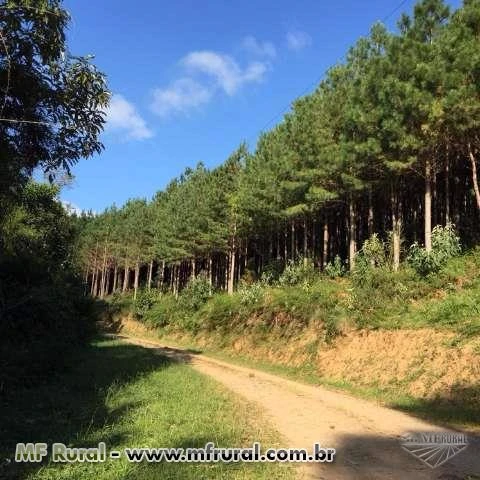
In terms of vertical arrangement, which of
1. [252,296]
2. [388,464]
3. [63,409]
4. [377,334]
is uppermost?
[252,296]

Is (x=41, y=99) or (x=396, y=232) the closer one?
(x=41, y=99)

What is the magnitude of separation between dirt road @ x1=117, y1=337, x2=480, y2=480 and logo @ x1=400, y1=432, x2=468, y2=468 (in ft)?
0.37

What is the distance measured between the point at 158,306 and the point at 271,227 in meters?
16.3

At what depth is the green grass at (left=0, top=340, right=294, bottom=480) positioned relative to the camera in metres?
6.80

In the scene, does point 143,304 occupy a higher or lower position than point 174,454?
higher

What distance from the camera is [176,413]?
1017 centimetres

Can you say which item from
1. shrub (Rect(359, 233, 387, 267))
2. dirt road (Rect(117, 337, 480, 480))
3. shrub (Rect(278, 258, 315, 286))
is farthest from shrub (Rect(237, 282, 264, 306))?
dirt road (Rect(117, 337, 480, 480))

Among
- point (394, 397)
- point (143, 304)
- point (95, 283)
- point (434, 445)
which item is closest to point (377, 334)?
point (394, 397)

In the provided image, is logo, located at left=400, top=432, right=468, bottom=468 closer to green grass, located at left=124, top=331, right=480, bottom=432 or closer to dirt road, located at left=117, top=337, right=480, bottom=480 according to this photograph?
dirt road, located at left=117, top=337, right=480, bottom=480

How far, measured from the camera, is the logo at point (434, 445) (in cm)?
759

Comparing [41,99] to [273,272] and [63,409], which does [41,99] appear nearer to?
[63,409]

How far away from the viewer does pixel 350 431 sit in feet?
30.0

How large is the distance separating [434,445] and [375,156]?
14.9 meters

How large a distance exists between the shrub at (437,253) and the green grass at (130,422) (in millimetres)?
9754
